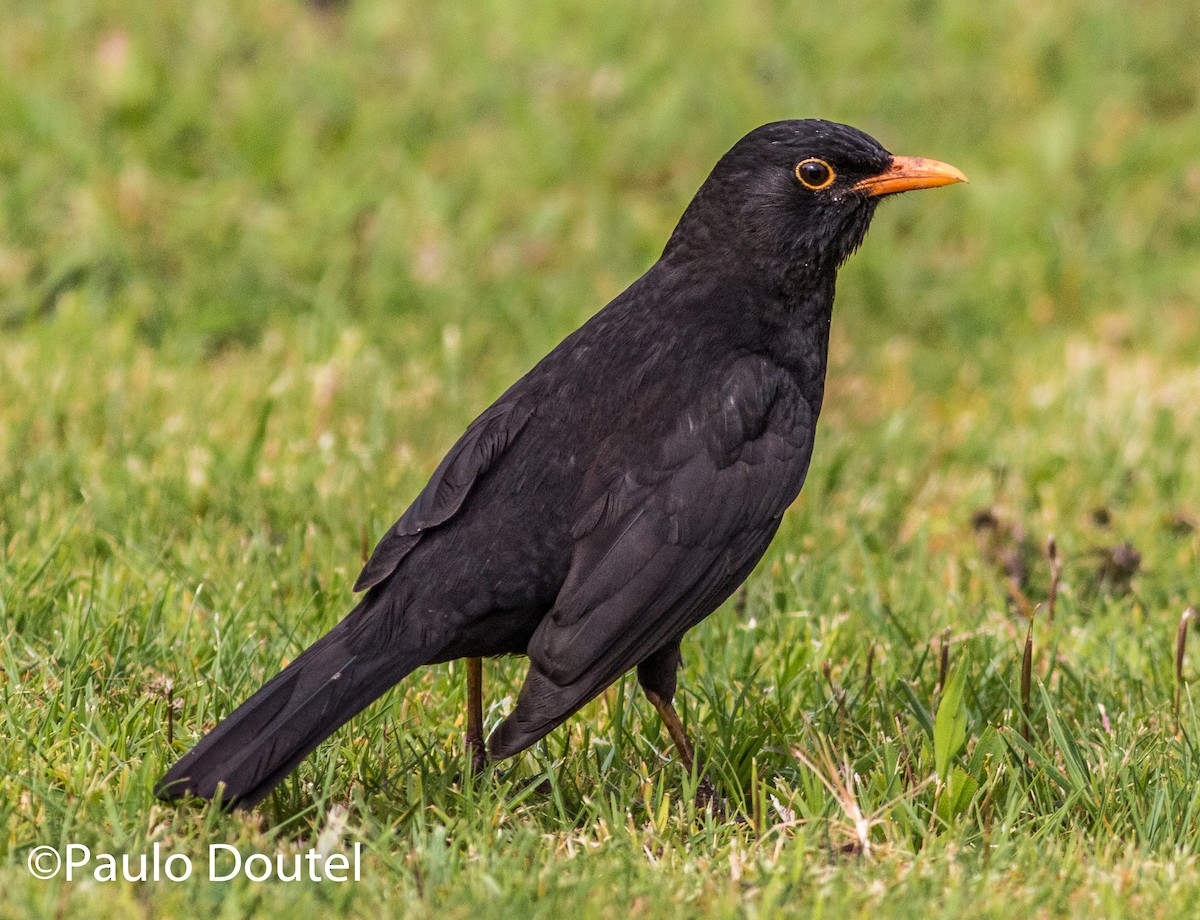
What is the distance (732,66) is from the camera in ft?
32.2

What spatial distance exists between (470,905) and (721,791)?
1077 mm

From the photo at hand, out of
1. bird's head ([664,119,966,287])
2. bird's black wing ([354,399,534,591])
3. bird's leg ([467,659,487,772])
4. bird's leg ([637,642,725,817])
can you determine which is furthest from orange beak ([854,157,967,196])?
bird's leg ([467,659,487,772])

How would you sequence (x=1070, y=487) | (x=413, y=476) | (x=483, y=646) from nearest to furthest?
(x=483, y=646), (x=413, y=476), (x=1070, y=487)

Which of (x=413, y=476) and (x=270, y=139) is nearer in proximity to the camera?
(x=413, y=476)

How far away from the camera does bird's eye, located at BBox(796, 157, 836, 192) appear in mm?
4512

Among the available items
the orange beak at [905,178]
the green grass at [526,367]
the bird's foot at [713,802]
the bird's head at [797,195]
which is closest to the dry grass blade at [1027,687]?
the green grass at [526,367]

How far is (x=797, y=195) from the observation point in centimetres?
451

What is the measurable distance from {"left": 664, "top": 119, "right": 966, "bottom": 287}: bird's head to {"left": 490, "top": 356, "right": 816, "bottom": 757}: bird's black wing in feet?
1.24

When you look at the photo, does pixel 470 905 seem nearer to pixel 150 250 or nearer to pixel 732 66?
pixel 150 250

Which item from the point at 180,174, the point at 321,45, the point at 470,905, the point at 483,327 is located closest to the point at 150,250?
the point at 180,174

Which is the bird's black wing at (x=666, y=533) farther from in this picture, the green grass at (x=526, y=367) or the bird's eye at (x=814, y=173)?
the bird's eye at (x=814, y=173)

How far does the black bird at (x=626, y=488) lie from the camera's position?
3.66 metres

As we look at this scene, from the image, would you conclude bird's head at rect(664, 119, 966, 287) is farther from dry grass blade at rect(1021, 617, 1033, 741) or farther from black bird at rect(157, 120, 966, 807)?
dry grass blade at rect(1021, 617, 1033, 741)

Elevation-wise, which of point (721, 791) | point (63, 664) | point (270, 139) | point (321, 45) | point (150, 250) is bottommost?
point (721, 791)
